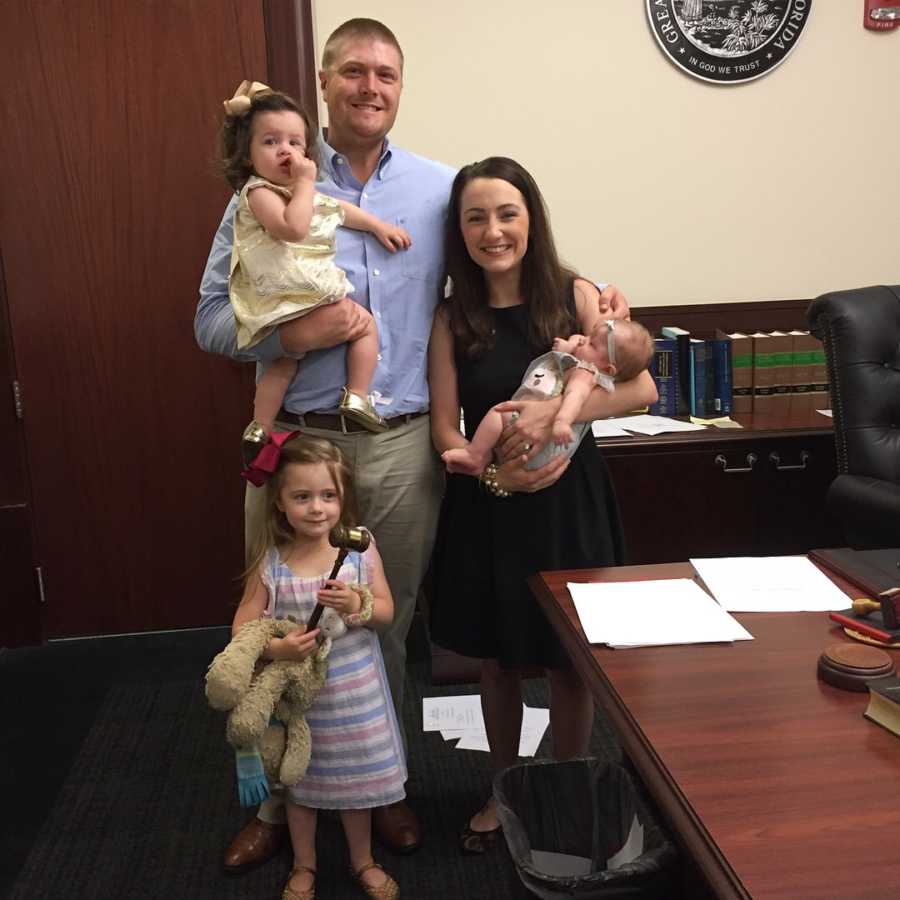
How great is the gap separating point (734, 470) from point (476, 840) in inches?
56.5

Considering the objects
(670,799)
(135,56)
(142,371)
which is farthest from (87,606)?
(670,799)

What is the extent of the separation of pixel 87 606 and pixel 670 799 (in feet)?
8.70

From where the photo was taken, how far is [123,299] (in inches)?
122

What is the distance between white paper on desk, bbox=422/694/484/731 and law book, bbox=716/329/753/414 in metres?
1.32

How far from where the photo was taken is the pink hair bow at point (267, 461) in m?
1.84

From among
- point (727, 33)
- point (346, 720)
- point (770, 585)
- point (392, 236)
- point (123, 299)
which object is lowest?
point (346, 720)

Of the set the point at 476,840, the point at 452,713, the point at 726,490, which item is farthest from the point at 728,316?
the point at 476,840

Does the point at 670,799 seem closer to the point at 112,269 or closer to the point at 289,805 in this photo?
the point at 289,805

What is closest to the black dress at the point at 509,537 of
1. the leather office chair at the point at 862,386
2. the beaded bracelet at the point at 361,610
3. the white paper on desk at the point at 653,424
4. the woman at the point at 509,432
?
the woman at the point at 509,432

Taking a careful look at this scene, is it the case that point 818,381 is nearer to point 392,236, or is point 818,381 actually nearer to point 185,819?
point 392,236

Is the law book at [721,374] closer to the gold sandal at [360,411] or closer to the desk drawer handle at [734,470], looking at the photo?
the desk drawer handle at [734,470]

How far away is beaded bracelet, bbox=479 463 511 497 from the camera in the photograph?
192 cm

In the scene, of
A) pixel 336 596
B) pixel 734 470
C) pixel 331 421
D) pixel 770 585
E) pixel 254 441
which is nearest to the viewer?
pixel 770 585

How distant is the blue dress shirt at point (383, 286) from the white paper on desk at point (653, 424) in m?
1.21
